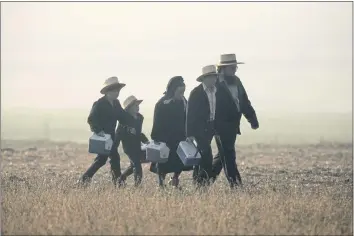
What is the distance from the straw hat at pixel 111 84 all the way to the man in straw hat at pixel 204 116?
1471 mm

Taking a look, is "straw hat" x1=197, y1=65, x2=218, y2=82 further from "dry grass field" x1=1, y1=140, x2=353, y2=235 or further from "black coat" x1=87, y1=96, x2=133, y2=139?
"dry grass field" x1=1, y1=140, x2=353, y2=235

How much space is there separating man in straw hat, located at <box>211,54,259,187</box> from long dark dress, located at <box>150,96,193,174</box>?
33.0 inches

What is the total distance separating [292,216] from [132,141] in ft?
16.1

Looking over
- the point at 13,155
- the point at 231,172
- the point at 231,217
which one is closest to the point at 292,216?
the point at 231,217

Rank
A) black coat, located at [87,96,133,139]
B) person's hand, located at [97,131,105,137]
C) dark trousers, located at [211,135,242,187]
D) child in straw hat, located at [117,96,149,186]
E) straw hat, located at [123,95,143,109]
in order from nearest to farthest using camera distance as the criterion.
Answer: dark trousers, located at [211,135,242,187] < person's hand, located at [97,131,105,137] < black coat, located at [87,96,133,139] < child in straw hat, located at [117,96,149,186] < straw hat, located at [123,95,143,109]

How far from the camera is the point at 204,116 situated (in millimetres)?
12383

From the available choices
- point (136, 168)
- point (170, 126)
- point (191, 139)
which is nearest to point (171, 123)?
point (170, 126)

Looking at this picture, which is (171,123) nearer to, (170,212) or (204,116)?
(204,116)

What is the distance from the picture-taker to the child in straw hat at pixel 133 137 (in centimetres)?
1364

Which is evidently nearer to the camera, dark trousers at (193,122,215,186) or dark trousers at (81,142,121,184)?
dark trousers at (193,122,215,186)

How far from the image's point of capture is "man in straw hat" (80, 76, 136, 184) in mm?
12992

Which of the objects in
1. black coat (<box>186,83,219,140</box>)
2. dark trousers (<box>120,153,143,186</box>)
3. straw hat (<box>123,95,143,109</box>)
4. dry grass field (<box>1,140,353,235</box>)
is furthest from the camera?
straw hat (<box>123,95,143,109</box>)

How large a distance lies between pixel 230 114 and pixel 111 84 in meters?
2.26

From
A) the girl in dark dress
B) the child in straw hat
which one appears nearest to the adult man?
the girl in dark dress
